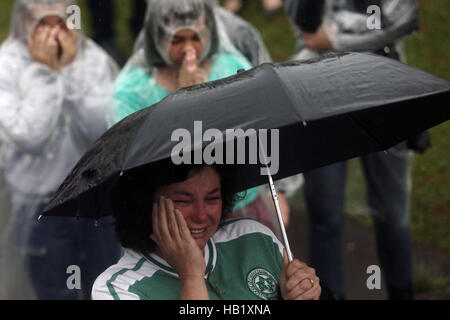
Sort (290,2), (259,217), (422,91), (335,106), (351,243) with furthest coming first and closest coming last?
1. (351,243)
2. (290,2)
3. (259,217)
4. (422,91)
5. (335,106)

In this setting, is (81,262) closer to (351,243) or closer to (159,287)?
(159,287)

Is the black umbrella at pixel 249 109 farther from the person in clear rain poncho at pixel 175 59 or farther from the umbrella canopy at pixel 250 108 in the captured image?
the person in clear rain poncho at pixel 175 59

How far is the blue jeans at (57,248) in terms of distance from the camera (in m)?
3.95

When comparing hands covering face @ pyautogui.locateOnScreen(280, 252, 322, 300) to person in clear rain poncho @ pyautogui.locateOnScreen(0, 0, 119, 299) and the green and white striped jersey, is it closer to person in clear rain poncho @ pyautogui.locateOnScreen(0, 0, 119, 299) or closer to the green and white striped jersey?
the green and white striped jersey

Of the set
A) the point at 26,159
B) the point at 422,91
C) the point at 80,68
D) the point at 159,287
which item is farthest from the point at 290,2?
the point at 159,287

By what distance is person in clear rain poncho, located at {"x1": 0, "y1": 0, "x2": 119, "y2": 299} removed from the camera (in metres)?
3.90

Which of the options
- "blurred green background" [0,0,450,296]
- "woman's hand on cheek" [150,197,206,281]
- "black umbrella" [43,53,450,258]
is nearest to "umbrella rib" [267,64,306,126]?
"black umbrella" [43,53,450,258]

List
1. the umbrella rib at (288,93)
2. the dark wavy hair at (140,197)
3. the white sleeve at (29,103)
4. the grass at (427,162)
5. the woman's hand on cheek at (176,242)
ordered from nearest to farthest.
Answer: the umbrella rib at (288,93) → the woman's hand on cheek at (176,242) → the dark wavy hair at (140,197) → the white sleeve at (29,103) → the grass at (427,162)

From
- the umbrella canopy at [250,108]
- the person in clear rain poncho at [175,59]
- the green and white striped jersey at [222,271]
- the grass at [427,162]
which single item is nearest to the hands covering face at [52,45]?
the person in clear rain poncho at [175,59]

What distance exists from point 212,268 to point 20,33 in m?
1.86

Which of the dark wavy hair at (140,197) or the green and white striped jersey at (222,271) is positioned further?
the dark wavy hair at (140,197)

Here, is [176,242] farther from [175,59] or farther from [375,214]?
[375,214]

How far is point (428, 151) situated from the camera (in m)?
6.23

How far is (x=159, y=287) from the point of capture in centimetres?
254
